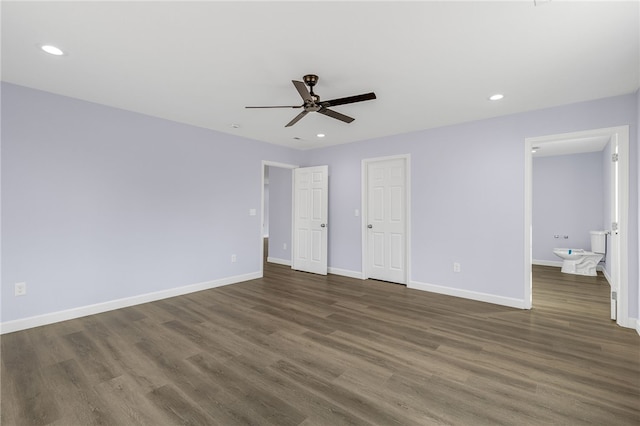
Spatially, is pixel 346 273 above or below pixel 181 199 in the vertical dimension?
below

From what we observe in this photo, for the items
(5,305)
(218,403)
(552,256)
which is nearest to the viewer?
(218,403)

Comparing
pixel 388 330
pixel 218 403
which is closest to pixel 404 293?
pixel 388 330

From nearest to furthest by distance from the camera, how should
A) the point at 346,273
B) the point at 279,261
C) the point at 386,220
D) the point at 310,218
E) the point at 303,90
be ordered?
the point at 303,90 < the point at 386,220 < the point at 346,273 < the point at 310,218 < the point at 279,261

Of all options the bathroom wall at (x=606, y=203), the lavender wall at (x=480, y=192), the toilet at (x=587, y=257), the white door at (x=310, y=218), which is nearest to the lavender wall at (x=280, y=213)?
the white door at (x=310, y=218)

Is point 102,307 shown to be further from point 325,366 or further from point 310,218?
point 310,218

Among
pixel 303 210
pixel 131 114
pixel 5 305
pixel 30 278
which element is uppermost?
pixel 131 114

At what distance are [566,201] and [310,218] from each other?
5.69 m

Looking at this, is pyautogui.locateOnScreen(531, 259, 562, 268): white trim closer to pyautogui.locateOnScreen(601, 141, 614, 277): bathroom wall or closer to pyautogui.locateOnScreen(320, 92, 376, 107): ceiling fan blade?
pyautogui.locateOnScreen(601, 141, 614, 277): bathroom wall

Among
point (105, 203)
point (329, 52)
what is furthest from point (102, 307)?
point (329, 52)

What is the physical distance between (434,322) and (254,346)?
77.9 inches

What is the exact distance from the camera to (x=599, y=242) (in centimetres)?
567

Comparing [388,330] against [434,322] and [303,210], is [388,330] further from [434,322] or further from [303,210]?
[303,210]

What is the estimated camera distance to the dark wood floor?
1808mm

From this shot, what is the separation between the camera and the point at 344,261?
5594mm
